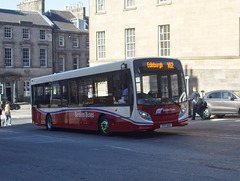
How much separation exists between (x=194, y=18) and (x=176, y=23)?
1.47m

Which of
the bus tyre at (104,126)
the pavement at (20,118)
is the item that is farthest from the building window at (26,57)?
the bus tyre at (104,126)

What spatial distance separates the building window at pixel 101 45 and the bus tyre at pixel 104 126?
21.3 metres

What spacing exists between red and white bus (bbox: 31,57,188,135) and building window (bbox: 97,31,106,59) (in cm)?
1942

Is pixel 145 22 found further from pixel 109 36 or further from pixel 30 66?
pixel 30 66

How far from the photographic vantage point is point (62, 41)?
70875 mm

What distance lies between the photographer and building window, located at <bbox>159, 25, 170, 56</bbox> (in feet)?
109

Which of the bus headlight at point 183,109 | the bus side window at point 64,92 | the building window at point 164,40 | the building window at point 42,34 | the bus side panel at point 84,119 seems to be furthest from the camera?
the building window at point 42,34

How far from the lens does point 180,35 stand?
107 feet

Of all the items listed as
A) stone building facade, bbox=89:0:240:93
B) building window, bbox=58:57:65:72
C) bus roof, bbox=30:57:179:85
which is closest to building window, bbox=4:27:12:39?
building window, bbox=58:57:65:72

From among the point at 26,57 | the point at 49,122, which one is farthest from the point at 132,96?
the point at 26,57

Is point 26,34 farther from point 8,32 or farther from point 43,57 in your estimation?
point 43,57

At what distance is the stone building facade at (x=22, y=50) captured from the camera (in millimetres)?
63469

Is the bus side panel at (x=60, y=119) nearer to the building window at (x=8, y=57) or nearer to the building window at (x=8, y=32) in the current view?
the building window at (x=8, y=57)

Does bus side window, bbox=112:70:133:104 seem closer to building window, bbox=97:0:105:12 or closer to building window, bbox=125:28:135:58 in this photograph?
building window, bbox=125:28:135:58
